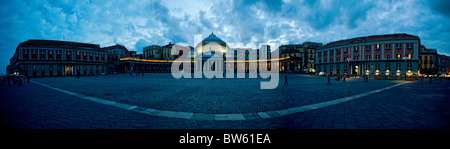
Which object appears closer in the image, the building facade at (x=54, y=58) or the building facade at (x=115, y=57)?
the building facade at (x=54, y=58)

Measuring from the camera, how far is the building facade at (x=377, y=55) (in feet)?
146

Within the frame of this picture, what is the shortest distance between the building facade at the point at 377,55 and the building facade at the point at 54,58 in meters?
88.6

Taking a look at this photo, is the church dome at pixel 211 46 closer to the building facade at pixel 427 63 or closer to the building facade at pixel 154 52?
the building facade at pixel 154 52

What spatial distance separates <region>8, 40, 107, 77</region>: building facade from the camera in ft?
160

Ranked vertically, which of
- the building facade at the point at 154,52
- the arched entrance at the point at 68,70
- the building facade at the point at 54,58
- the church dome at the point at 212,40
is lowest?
the arched entrance at the point at 68,70

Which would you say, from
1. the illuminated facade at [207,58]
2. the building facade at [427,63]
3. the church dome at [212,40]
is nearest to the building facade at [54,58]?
the illuminated facade at [207,58]

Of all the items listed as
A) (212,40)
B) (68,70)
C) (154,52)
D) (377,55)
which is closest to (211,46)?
(212,40)

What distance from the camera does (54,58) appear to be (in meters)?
53.7

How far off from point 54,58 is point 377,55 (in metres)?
109

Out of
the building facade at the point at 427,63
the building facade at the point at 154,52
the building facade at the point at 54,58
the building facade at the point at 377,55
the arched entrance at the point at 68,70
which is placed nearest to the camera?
the building facade at the point at 377,55

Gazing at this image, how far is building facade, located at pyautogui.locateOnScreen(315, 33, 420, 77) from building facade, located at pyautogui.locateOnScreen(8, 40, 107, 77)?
88.6 meters

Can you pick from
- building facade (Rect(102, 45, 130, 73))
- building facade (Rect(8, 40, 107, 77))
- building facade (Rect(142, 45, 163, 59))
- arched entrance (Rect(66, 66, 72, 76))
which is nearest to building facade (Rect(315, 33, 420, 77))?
building facade (Rect(142, 45, 163, 59))

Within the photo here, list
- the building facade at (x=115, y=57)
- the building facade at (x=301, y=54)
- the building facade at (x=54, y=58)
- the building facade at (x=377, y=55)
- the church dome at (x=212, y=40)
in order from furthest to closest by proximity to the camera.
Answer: the building facade at (x=115, y=57) < the church dome at (x=212, y=40) < the building facade at (x=301, y=54) < the building facade at (x=54, y=58) < the building facade at (x=377, y=55)

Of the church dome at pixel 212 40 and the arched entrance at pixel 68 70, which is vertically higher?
the church dome at pixel 212 40
